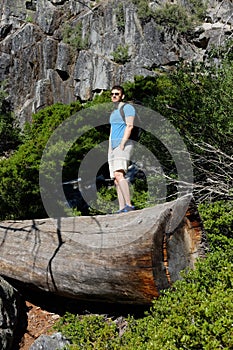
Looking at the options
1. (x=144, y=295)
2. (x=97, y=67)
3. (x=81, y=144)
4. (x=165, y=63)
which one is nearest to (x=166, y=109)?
(x=81, y=144)

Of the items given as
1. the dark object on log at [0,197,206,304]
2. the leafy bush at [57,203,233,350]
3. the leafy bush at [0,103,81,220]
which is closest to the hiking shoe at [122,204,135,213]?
the dark object on log at [0,197,206,304]

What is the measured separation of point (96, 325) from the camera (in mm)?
3732

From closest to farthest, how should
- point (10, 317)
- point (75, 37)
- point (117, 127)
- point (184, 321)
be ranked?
1. point (184, 321)
2. point (10, 317)
3. point (117, 127)
4. point (75, 37)

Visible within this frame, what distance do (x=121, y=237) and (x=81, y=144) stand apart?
3919 millimetres

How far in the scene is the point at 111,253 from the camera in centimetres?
354

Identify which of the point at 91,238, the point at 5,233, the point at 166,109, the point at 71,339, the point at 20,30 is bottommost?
the point at 71,339

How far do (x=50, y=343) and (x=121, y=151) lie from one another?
6.98 ft

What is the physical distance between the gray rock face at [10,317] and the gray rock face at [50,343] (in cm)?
29

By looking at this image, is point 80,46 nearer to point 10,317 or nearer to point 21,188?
point 21,188

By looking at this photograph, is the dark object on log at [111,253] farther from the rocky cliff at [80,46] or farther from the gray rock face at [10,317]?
the rocky cliff at [80,46]

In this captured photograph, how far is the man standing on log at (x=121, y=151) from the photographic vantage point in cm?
445

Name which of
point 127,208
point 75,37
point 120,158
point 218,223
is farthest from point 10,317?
point 75,37

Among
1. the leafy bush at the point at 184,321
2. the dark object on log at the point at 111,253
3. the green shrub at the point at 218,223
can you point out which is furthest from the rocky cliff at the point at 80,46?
the leafy bush at the point at 184,321

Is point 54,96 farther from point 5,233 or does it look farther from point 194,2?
point 5,233
